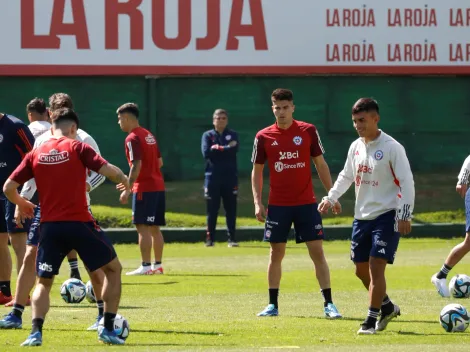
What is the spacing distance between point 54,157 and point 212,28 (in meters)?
17.5

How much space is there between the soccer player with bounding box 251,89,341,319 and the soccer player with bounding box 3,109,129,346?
2.95 m

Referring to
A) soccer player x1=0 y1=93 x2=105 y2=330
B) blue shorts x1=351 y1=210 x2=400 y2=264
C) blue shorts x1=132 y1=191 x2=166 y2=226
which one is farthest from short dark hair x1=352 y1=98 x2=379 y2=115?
blue shorts x1=132 y1=191 x2=166 y2=226

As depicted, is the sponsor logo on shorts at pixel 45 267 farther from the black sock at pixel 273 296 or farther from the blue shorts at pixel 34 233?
the black sock at pixel 273 296

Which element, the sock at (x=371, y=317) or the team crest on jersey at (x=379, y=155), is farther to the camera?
the team crest on jersey at (x=379, y=155)

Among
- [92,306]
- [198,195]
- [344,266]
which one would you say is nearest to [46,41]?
[198,195]

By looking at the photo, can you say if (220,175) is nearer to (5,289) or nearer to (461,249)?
(461,249)

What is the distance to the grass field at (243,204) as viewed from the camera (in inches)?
971

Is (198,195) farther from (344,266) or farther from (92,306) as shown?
(92,306)

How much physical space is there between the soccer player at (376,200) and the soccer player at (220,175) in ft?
36.7

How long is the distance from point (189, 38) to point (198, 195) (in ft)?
11.1

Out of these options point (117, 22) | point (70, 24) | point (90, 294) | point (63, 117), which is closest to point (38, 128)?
point (90, 294)

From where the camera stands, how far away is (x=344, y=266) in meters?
18.5

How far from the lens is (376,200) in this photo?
11.1m

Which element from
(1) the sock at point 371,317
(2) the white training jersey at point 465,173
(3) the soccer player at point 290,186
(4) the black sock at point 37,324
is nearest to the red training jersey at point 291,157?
(3) the soccer player at point 290,186
